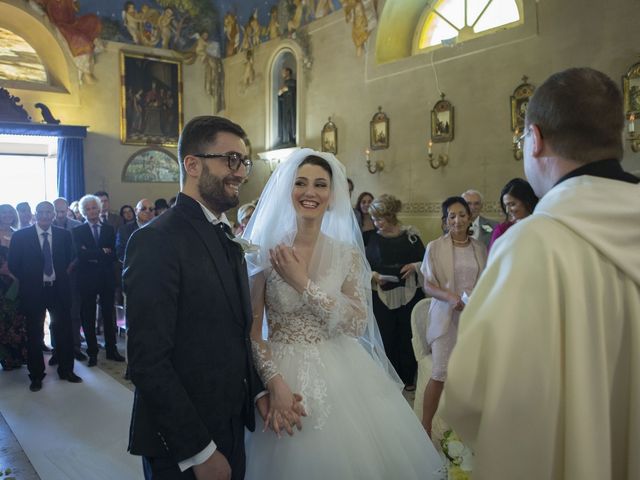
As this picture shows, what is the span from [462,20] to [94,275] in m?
7.46

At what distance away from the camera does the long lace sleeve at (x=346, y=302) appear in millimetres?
2266

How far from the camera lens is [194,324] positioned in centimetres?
170

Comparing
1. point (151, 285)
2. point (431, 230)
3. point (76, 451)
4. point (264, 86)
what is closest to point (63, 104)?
point (264, 86)

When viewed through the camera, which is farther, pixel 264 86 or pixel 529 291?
pixel 264 86

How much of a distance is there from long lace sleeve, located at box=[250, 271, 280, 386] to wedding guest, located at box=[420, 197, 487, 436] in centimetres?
171

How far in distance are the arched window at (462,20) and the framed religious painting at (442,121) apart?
112 centimetres

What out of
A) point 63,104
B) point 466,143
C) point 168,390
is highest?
point 63,104

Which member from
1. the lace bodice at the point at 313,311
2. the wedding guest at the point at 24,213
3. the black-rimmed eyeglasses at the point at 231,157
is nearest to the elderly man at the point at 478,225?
the lace bodice at the point at 313,311

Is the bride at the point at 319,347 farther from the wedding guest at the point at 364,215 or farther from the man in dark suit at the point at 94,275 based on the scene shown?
the man in dark suit at the point at 94,275

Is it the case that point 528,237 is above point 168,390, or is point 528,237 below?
above

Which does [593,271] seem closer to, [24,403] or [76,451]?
[76,451]

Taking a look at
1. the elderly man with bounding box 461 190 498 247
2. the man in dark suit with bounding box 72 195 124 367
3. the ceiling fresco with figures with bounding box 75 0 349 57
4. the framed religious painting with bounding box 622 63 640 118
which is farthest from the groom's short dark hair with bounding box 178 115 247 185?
the ceiling fresco with figures with bounding box 75 0 349 57

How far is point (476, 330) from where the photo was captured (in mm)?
1216

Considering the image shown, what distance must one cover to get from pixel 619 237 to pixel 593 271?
0.10 meters
